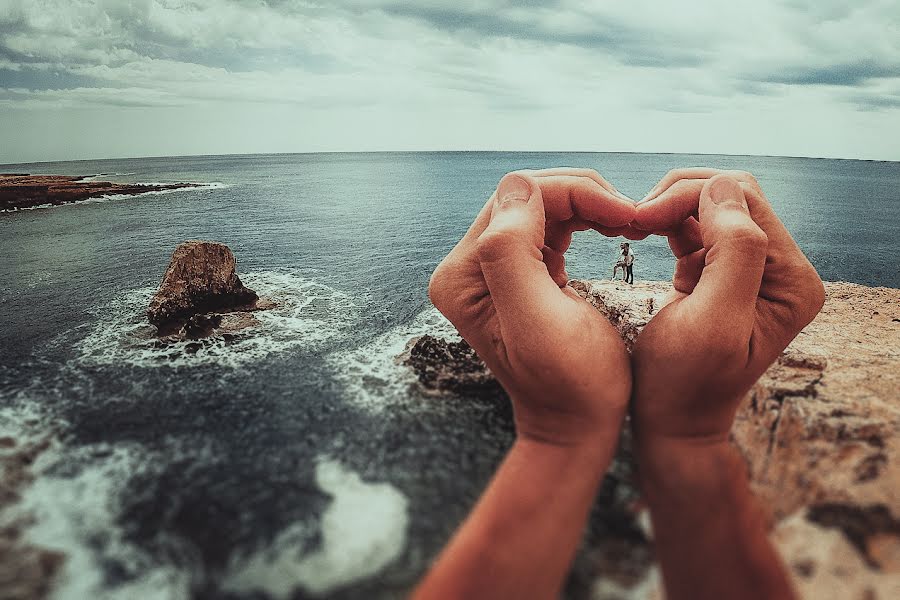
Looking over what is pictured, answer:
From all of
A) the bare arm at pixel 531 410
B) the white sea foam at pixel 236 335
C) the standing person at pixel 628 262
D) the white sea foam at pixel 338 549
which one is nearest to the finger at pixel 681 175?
the bare arm at pixel 531 410

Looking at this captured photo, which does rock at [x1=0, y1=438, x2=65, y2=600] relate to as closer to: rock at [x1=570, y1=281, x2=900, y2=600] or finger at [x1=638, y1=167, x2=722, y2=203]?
rock at [x1=570, y1=281, x2=900, y2=600]

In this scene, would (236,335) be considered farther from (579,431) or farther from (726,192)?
(726,192)

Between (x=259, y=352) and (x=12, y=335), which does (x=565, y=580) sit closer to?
(x=259, y=352)

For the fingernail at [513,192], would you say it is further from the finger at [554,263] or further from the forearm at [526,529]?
the forearm at [526,529]

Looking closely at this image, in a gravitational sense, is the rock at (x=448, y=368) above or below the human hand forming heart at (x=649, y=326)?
below

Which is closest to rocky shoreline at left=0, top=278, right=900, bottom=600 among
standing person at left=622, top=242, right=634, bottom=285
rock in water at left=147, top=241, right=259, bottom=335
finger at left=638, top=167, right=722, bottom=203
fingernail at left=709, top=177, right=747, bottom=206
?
fingernail at left=709, top=177, right=747, bottom=206

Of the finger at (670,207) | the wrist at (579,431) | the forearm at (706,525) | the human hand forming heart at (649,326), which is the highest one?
the finger at (670,207)

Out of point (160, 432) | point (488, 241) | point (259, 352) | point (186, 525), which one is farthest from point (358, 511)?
point (259, 352)
